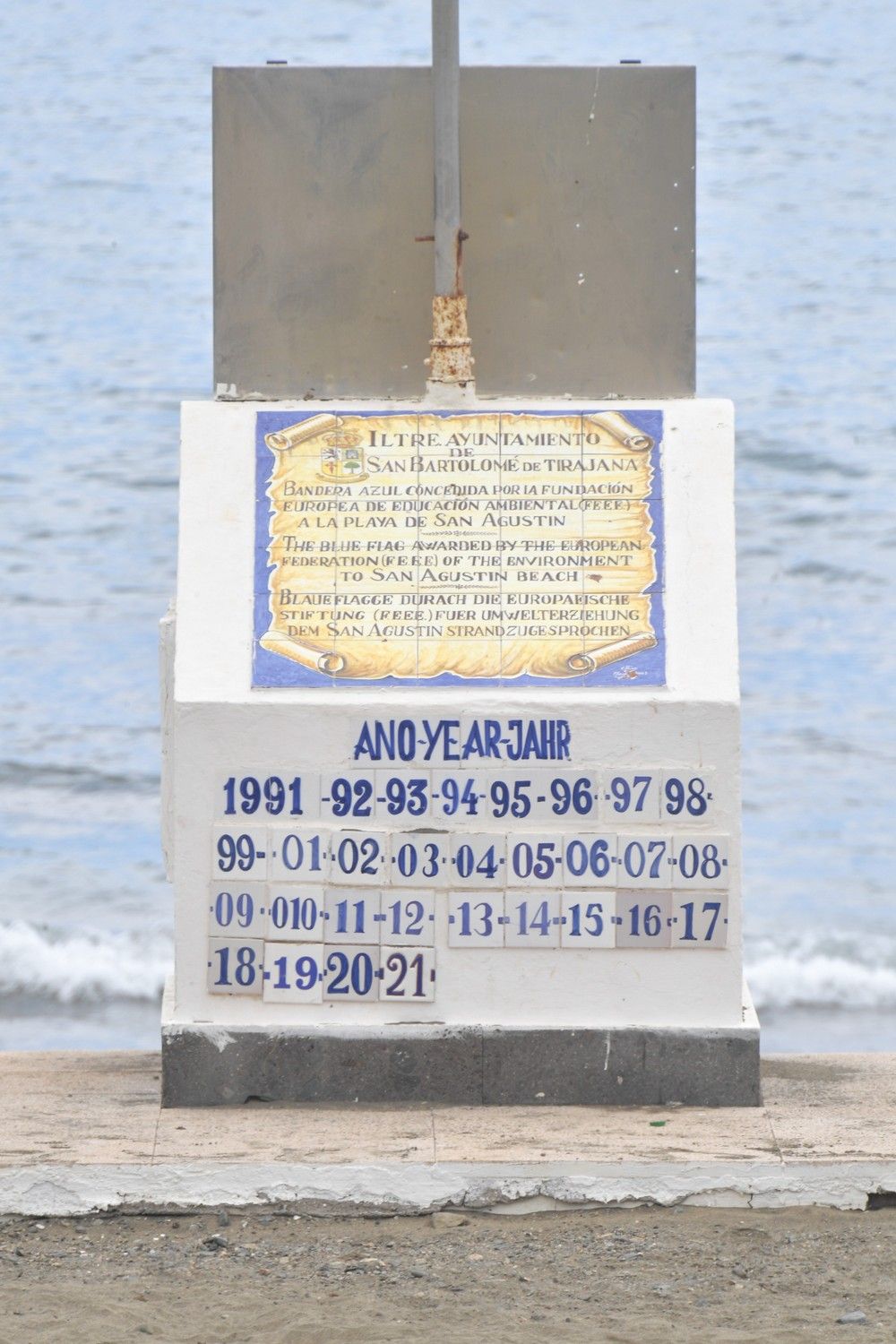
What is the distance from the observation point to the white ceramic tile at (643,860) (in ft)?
18.0

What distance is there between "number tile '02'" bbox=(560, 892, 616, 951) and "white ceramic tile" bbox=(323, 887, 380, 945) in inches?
20.4

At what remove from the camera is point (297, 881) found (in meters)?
5.49

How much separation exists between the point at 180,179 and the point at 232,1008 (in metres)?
15.3

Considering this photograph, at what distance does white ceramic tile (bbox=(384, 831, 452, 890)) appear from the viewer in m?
5.47

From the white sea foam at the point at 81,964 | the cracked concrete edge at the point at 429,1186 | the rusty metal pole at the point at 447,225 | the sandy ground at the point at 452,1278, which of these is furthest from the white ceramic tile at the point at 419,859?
the white sea foam at the point at 81,964

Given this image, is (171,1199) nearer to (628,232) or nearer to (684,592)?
(684,592)

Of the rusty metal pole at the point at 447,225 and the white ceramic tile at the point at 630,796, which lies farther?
the rusty metal pole at the point at 447,225

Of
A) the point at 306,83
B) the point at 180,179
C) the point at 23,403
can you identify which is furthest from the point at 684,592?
the point at 180,179

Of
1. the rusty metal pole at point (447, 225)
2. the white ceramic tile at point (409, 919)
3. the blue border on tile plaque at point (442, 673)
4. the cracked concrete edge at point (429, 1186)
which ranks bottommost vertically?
the cracked concrete edge at point (429, 1186)

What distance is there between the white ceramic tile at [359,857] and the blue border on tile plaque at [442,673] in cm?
41

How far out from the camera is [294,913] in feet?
18.0

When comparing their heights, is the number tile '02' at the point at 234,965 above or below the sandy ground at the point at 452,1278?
above

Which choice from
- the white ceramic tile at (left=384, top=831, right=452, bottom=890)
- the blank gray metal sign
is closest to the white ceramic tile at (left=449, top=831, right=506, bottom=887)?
the white ceramic tile at (left=384, top=831, right=452, bottom=890)

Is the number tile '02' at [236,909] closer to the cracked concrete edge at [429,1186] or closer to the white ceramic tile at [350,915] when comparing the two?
the white ceramic tile at [350,915]
